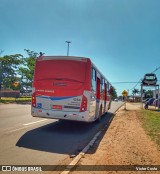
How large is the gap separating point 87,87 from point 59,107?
5.24 ft

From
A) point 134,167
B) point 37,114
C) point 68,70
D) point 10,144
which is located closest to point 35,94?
point 37,114

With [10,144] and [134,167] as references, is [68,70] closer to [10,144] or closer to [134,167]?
[10,144]

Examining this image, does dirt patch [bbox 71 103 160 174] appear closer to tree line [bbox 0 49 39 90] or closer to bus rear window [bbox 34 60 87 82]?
bus rear window [bbox 34 60 87 82]

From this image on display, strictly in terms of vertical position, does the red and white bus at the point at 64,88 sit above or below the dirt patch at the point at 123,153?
above

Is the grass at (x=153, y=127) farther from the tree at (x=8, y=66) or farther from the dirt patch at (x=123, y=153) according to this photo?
the tree at (x=8, y=66)

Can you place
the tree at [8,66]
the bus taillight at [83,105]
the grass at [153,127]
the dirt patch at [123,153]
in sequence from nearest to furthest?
the dirt patch at [123,153] → the grass at [153,127] → the bus taillight at [83,105] → the tree at [8,66]

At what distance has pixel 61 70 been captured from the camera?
12.6 metres

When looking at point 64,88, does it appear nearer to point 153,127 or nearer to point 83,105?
point 83,105

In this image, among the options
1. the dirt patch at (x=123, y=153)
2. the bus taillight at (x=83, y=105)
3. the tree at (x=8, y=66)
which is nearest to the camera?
the dirt patch at (x=123, y=153)

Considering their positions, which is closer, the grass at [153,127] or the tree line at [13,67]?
the grass at [153,127]

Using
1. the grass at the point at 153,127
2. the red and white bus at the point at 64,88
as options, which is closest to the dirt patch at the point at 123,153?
the grass at the point at 153,127

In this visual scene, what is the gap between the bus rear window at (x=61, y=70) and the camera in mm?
12406

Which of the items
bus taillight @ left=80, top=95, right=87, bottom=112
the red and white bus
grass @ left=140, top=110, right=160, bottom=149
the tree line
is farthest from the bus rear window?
the tree line

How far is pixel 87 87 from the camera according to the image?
12.3 m
